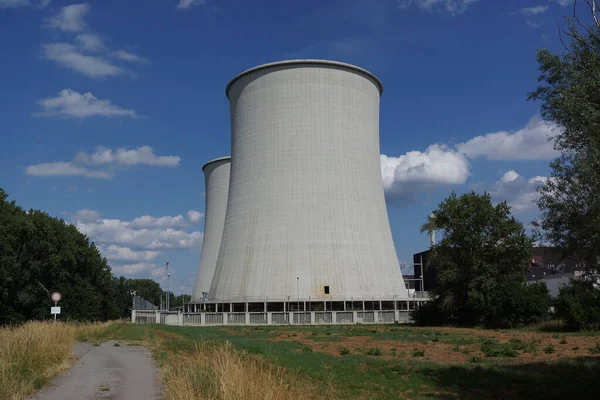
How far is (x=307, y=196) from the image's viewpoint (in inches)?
1344

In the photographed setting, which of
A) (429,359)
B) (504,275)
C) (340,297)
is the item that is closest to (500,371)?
(429,359)

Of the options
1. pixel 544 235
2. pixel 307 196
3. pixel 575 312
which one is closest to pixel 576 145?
pixel 544 235

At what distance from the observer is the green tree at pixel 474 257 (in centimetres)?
2797

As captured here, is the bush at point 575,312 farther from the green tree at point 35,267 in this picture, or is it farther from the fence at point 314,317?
the green tree at point 35,267

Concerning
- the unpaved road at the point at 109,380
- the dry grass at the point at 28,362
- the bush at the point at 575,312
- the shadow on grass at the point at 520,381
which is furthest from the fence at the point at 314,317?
the shadow on grass at the point at 520,381

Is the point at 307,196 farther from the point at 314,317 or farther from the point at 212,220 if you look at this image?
the point at 212,220

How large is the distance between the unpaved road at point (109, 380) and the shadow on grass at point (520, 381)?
16.6 ft

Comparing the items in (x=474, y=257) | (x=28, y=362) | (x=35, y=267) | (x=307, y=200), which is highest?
(x=307, y=200)

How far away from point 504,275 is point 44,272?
37196 millimetres

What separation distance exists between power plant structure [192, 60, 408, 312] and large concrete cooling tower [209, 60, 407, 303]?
0.06 meters

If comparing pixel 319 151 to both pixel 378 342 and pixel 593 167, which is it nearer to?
pixel 378 342

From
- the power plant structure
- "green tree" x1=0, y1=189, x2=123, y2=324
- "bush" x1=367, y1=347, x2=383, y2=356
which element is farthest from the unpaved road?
"green tree" x1=0, y1=189, x2=123, y2=324

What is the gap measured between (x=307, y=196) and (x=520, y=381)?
24.0m

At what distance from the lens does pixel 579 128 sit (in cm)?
952
